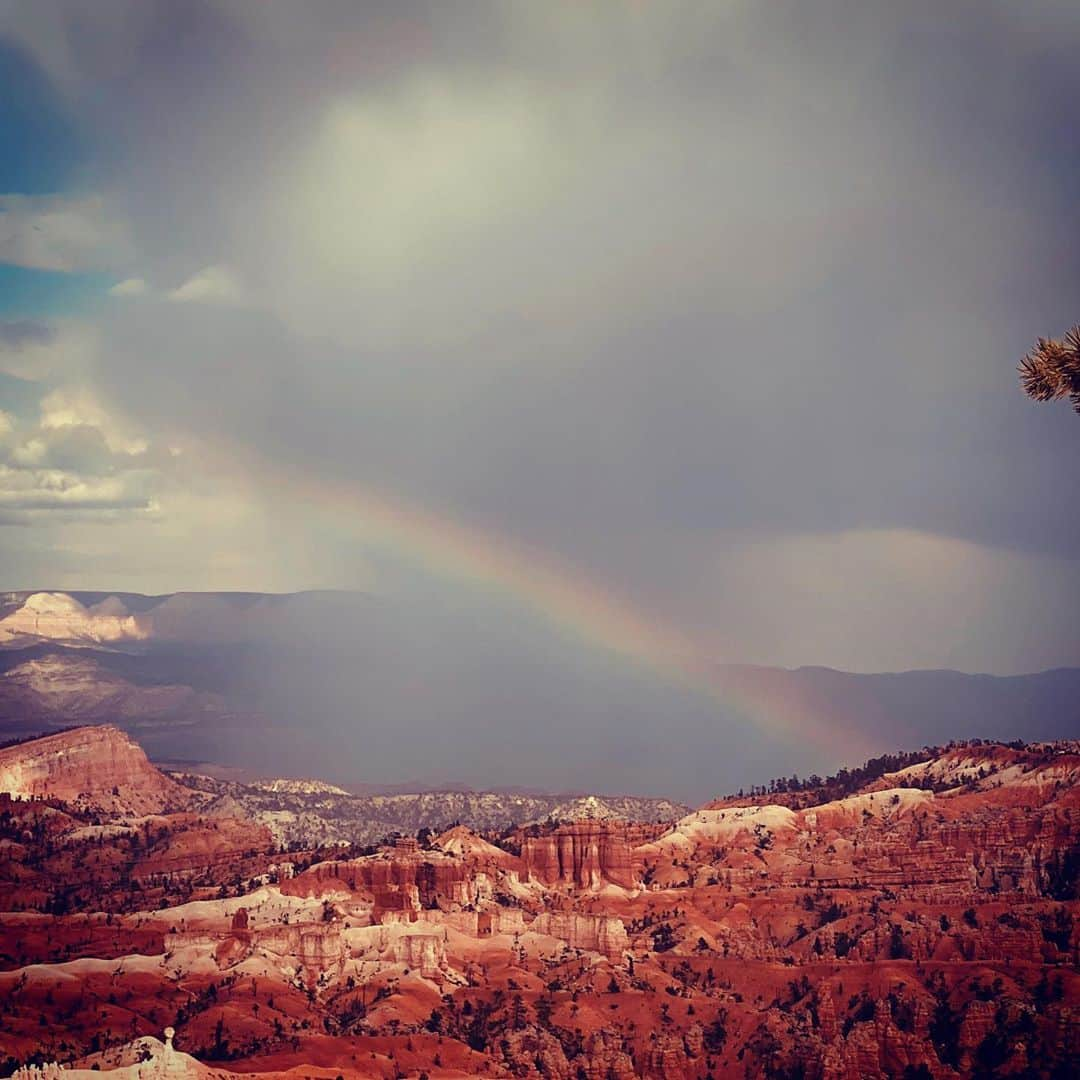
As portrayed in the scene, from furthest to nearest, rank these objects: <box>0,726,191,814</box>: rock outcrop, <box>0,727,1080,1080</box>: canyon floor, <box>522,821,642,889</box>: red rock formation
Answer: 1. <box>0,726,191,814</box>: rock outcrop
2. <box>522,821,642,889</box>: red rock formation
3. <box>0,727,1080,1080</box>: canyon floor

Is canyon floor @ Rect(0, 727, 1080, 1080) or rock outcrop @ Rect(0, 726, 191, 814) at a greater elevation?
rock outcrop @ Rect(0, 726, 191, 814)

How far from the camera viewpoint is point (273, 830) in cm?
18175

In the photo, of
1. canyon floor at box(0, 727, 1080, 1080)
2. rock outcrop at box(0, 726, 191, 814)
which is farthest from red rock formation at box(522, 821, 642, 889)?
rock outcrop at box(0, 726, 191, 814)

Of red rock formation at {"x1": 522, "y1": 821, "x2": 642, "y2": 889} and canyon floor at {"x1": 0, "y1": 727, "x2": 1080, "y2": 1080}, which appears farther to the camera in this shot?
red rock formation at {"x1": 522, "y1": 821, "x2": 642, "y2": 889}

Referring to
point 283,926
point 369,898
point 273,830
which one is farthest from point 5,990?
point 273,830

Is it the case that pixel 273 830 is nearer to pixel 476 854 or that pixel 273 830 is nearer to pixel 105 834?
pixel 105 834

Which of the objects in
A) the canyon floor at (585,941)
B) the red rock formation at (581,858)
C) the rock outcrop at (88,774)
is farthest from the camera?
the rock outcrop at (88,774)

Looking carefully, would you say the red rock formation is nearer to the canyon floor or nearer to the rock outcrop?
the canyon floor

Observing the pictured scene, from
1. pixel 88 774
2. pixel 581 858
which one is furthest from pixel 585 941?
pixel 88 774

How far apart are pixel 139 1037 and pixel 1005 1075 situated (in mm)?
49578

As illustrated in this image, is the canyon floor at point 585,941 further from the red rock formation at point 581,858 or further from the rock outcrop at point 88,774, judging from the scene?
the rock outcrop at point 88,774

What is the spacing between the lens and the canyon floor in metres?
102

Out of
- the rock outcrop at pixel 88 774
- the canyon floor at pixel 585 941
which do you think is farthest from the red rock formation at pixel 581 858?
the rock outcrop at pixel 88 774

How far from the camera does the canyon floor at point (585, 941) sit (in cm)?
10156
